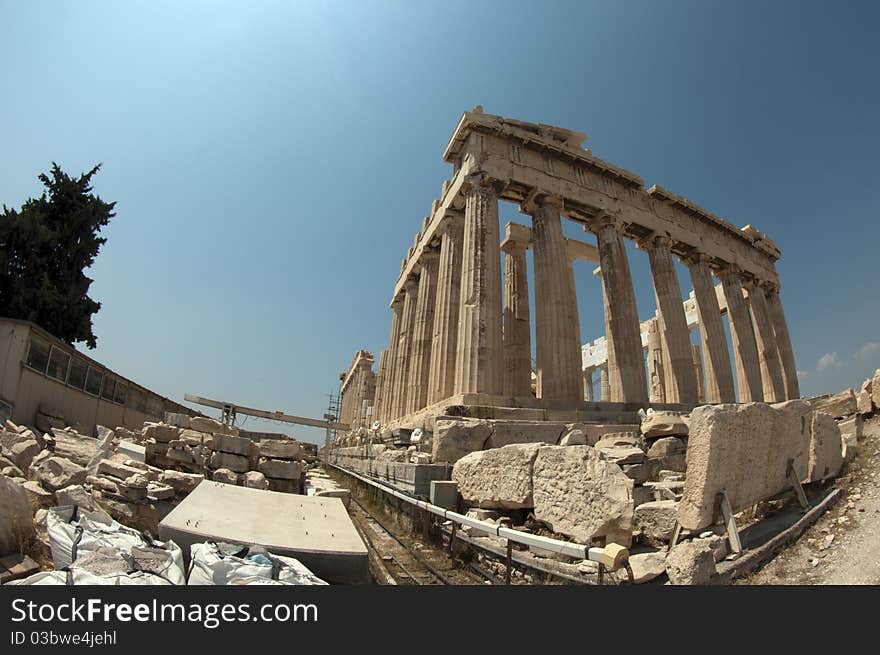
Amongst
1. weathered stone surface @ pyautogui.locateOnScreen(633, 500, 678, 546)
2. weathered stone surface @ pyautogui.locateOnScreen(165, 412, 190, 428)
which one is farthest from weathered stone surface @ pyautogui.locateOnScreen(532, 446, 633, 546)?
weathered stone surface @ pyautogui.locateOnScreen(165, 412, 190, 428)

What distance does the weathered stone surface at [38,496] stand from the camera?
4.43m

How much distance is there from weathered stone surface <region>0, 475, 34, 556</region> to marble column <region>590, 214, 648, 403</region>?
52.5 ft

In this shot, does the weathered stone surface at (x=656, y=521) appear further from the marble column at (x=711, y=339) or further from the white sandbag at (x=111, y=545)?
the marble column at (x=711, y=339)

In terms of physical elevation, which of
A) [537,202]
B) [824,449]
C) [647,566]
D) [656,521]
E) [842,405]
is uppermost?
[537,202]

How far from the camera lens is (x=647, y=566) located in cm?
379

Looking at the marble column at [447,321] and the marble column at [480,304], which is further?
the marble column at [447,321]

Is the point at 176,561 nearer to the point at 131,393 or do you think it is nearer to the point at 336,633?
the point at 336,633

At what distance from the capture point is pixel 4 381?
391 inches

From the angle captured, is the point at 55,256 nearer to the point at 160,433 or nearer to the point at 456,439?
the point at 160,433

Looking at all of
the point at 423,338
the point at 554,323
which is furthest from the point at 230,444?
the point at 423,338

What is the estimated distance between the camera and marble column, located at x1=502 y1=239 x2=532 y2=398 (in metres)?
18.8

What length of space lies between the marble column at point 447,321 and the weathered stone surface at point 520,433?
22.5ft

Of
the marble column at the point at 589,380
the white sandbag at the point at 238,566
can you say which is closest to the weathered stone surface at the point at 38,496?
the white sandbag at the point at 238,566

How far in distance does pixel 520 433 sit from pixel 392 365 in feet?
55.0
